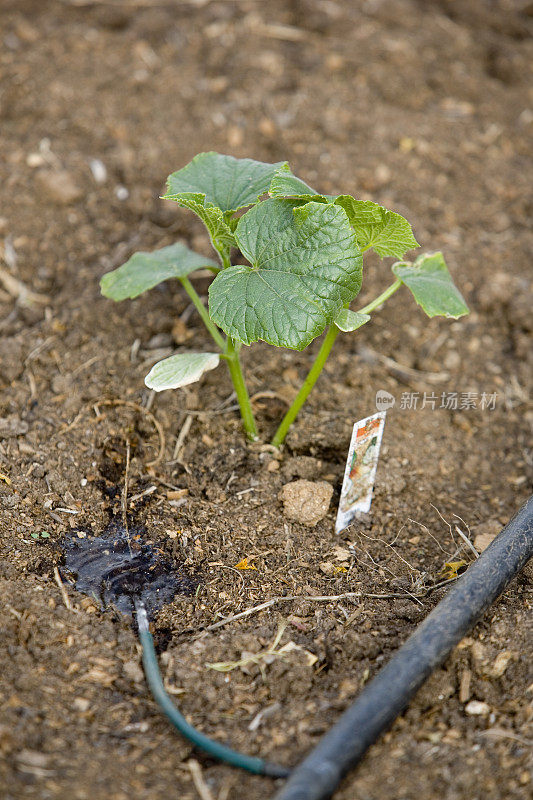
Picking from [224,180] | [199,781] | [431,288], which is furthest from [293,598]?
[224,180]

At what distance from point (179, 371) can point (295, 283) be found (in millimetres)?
378

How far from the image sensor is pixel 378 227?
1.79 meters

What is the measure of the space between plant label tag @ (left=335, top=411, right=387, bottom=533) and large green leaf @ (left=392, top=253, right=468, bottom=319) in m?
0.31

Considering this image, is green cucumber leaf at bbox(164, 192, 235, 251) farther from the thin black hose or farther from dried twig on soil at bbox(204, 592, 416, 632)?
the thin black hose

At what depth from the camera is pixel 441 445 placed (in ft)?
7.70

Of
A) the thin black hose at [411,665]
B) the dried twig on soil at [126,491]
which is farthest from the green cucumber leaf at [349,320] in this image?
the dried twig on soil at [126,491]

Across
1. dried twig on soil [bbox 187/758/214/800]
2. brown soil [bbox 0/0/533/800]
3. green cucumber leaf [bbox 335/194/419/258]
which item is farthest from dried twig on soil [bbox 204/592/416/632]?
green cucumber leaf [bbox 335/194/419/258]

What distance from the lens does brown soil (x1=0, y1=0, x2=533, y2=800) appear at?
5.01ft

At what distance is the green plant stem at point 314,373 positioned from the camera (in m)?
1.91

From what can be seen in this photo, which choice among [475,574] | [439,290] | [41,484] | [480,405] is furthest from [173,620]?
[480,405]

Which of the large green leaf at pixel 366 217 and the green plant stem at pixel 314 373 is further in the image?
the green plant stem at pixel 314 373

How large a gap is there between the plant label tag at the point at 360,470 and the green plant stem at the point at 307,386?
7.5 inches

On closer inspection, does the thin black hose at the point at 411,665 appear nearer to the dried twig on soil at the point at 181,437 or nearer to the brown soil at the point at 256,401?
the brown soil at the point at 256,401

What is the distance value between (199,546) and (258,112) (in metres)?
2.13
